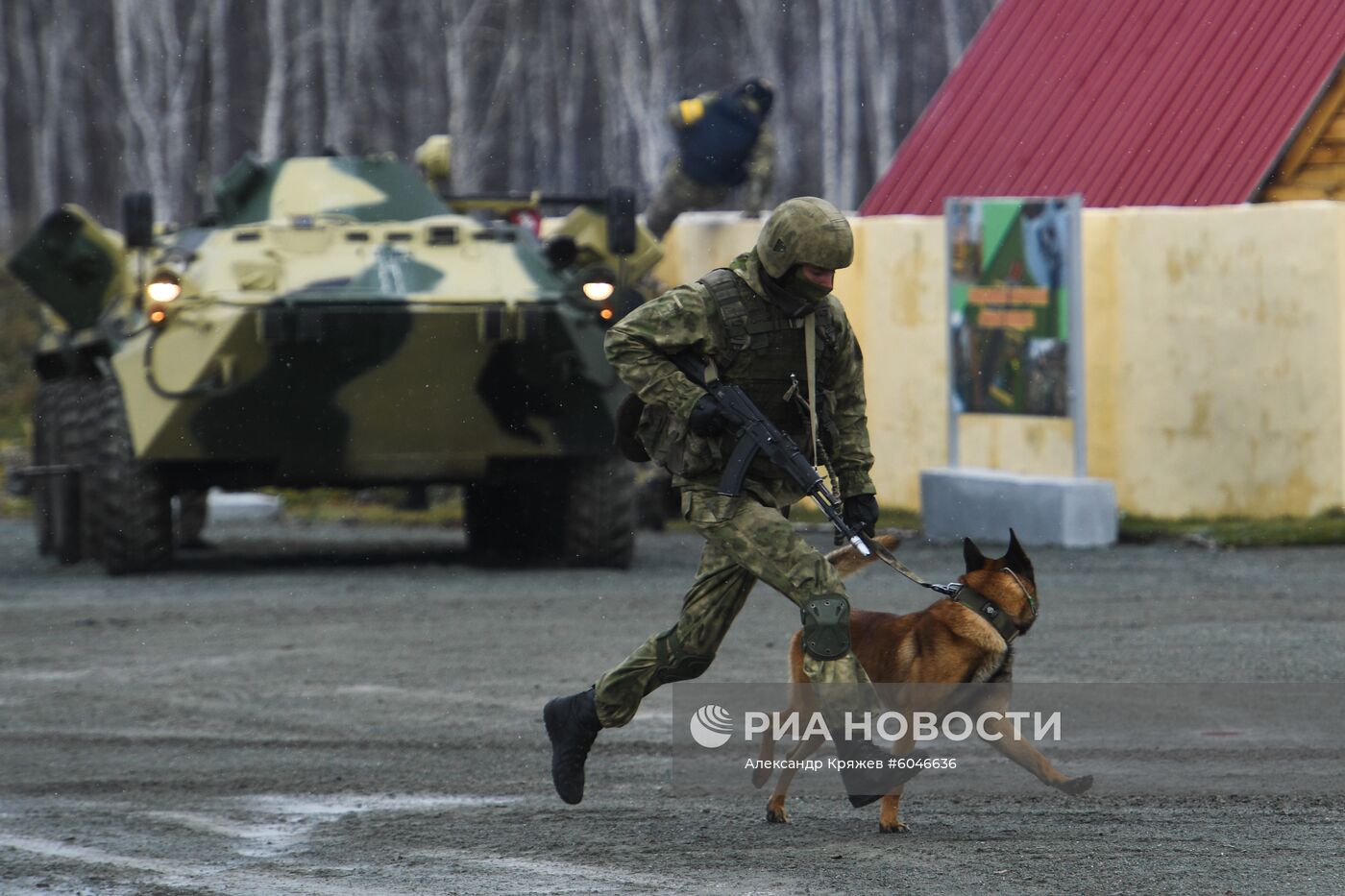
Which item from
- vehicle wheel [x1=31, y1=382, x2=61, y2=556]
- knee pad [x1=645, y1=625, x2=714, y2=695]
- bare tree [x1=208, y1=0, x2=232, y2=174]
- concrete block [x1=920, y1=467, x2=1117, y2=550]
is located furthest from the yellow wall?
bare tree [x1=208, y1=0, x2=232, y2=174]

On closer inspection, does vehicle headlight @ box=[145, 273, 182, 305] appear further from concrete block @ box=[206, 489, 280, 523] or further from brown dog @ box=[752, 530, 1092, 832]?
brown dog @ box=[752, 530, 1092, 832]

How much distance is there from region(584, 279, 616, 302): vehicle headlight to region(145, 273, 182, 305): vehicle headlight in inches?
85.9

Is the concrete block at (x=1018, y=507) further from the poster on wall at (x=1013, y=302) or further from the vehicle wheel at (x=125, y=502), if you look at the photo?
the vehicle wheel at (x=125, y=502)

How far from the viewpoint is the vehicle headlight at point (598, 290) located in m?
13.4

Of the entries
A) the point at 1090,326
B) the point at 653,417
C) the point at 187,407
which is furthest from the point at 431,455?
A: the point at 653,417

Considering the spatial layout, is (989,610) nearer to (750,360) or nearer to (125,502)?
→ (750,360)

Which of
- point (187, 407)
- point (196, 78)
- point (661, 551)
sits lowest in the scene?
point (661, 551)

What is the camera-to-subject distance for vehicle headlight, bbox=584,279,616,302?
1339 cm

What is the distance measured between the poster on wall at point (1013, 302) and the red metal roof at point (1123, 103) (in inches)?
87.4

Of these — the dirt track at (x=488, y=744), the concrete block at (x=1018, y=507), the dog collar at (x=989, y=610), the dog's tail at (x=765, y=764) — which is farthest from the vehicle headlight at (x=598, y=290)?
the dog collar at (x=989, y=610)

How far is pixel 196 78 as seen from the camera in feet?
135

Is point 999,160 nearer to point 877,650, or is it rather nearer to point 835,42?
point 877,650

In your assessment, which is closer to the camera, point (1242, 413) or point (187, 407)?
point (187, 407)

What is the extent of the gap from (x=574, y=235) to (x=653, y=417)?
A: 8382 mm
